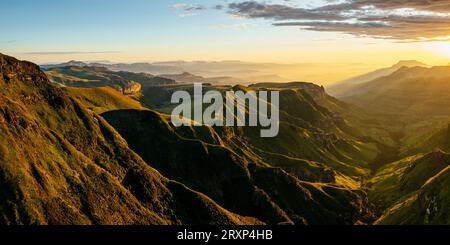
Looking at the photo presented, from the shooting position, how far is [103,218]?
547ft

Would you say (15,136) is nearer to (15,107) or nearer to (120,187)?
(15,107)

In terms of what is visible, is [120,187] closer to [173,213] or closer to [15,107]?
[173,213]
